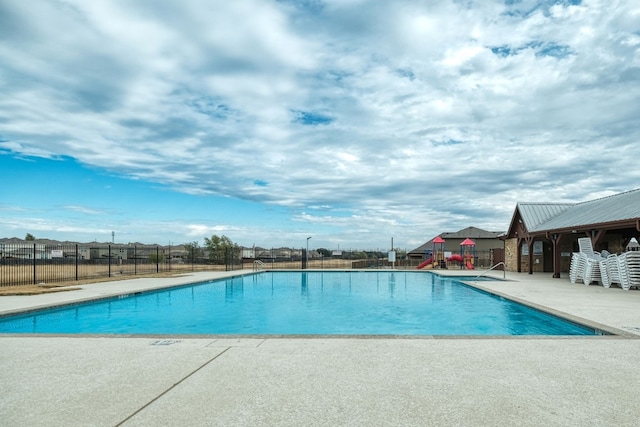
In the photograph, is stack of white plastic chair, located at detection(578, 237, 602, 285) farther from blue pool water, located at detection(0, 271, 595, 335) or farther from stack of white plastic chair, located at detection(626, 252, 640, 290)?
blue pool water, located at detection(0, 271, 595, 335)

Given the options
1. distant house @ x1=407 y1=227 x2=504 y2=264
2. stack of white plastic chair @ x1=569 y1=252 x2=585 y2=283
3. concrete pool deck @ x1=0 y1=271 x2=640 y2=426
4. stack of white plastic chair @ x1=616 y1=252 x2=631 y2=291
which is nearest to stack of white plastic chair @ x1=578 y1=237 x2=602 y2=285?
stack of white plastic chair @ x1=569 y1=252 x2=585 y2=283

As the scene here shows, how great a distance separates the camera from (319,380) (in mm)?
4398

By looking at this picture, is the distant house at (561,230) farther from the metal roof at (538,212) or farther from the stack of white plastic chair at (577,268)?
the stack of white plastic chair at (577,268)

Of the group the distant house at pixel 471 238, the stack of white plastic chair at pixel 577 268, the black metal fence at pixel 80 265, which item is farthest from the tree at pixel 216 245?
the stack of white plastic chair at pixel 577 268

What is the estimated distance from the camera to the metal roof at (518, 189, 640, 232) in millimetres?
15953

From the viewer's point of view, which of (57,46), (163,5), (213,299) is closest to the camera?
(163,5)

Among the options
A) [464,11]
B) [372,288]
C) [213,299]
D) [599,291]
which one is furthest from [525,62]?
[213,299]

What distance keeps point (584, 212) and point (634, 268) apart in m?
7.13

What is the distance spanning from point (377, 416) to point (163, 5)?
30.4 ft

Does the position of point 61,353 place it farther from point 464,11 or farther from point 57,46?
point 464,11

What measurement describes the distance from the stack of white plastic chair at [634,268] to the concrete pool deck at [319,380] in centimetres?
941

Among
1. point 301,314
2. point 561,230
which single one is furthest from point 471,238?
point 301,314

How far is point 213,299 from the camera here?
15.7 meters

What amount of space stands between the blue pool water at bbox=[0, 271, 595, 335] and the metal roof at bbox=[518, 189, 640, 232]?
549 centimetres
